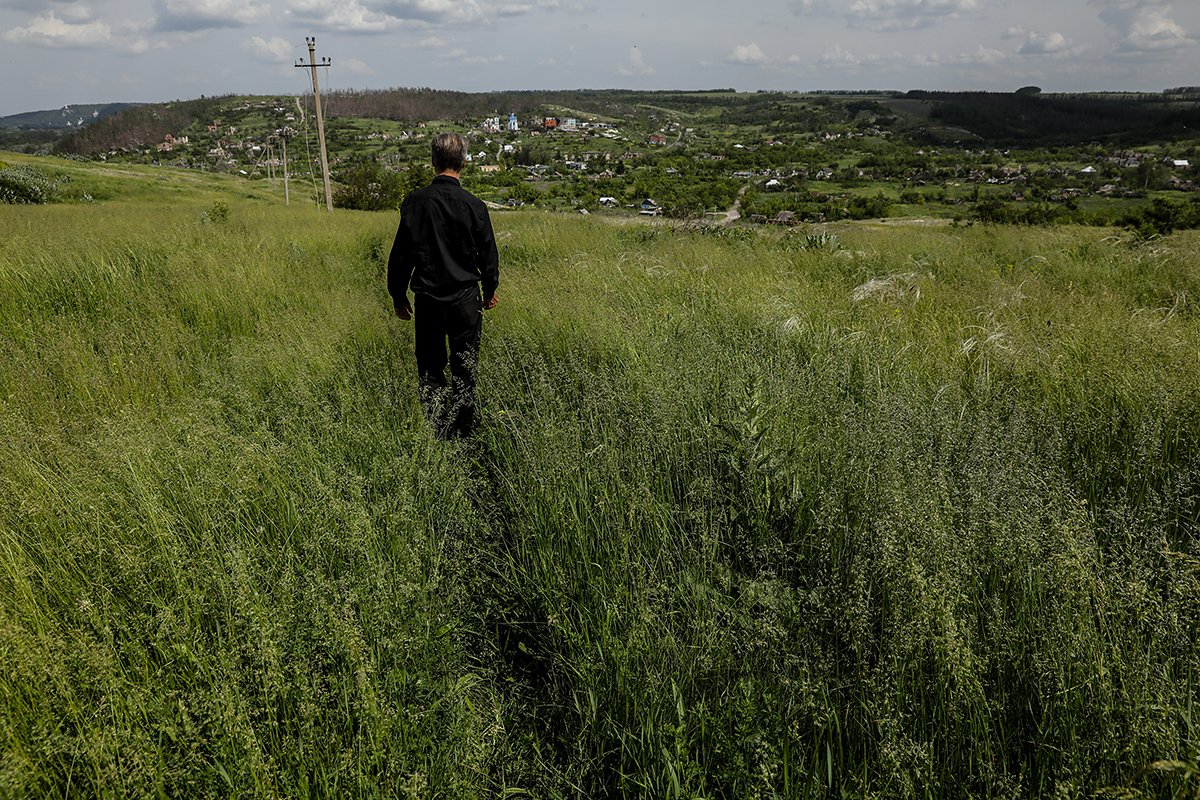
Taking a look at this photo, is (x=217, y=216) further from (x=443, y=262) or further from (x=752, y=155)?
(x=752, y=155)

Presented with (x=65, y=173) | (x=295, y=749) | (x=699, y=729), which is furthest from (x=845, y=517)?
(x=65, y=173)

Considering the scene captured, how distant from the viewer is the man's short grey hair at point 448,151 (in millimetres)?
4449

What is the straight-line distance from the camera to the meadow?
65.7 inches

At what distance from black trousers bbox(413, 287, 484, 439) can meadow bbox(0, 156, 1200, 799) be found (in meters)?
0.20

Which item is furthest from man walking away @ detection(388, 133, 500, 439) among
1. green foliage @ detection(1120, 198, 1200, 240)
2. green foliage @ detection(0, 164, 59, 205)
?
green foliage @ detection(0, 164, 59, 205)

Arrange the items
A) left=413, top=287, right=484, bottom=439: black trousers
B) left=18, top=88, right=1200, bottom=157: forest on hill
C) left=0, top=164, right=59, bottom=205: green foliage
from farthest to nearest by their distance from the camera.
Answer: left=18, top=88, right=1200, bottom=157: forest on hill, left=0, top=164, right=59, bottom=205: green foliage, left=413, top=287, right=484, bottom=439: black trousers

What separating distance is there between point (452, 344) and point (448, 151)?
1.44m

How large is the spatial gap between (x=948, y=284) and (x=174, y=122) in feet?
687

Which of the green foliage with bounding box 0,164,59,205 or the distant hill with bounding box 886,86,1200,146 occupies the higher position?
the distant hill with bounding box 886,86,1200,146

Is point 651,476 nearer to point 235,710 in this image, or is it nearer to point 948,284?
point 235,710

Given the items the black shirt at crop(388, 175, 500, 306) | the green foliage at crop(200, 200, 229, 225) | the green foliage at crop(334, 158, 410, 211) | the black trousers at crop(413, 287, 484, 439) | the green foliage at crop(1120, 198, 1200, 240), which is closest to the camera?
the black trousers at crop(413, 287, 484, 439)

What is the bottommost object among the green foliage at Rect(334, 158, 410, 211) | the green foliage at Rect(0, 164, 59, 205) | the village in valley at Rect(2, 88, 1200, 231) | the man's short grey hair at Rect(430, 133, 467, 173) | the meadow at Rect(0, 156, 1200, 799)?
the meadow at Rect(0, 156, 1200, 799)

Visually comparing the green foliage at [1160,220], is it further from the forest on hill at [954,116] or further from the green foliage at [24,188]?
the forest on hill at [954,116]

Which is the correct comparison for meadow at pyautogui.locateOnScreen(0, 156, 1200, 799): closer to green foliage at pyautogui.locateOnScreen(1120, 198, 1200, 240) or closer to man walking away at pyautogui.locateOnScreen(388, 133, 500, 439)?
man walking away at pyautogui.locateOnScreen(388, 133, 500, 439)
